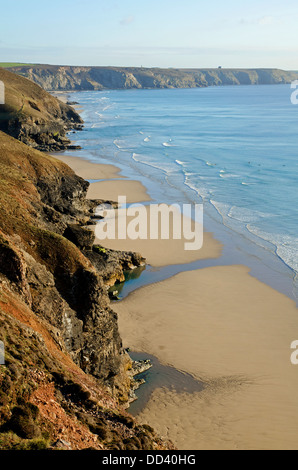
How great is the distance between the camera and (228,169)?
63.2 meters

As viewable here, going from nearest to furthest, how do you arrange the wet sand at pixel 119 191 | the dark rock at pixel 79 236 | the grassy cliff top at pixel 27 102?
the dark rock at pixel 79 236 < the wet sand at pixel 119 191 < the grassy cliff top at pixel 27 102

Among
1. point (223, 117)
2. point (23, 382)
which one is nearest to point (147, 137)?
point (223, 117)

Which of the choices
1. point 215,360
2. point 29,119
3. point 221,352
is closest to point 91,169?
point 29,119

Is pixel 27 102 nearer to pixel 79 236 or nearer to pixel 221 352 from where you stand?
pixel 79 236

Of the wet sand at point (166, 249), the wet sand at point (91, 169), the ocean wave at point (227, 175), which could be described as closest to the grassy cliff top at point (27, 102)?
the wet sand at point (91, 169)

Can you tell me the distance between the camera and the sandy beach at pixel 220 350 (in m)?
17.7

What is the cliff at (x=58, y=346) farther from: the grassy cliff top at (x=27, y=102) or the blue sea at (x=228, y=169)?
the grassy cliff top at (x=27, y=102)

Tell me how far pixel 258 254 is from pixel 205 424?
739 inches

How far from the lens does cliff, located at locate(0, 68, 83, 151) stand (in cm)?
7450

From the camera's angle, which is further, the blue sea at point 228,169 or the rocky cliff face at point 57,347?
the blue sea at point 228,169

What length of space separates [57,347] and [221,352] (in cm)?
919

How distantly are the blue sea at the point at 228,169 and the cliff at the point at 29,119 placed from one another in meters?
5.45

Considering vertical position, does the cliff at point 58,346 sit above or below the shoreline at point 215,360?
above

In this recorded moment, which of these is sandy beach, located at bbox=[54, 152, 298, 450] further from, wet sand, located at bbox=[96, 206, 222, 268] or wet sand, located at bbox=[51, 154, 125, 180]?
wet sand, located at bbox=[51, 154, 125, 180]
